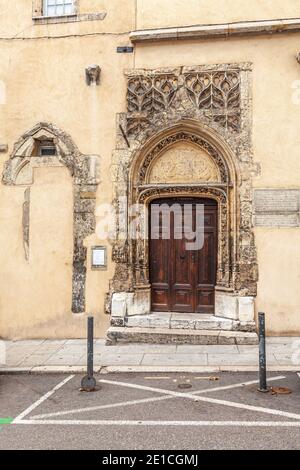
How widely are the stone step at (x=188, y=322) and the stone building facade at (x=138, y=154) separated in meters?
0.03

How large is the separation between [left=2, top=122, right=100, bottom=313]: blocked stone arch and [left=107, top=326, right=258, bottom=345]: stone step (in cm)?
102

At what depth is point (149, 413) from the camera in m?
4.59

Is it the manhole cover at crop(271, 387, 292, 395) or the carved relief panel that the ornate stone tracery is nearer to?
the carved relief panel

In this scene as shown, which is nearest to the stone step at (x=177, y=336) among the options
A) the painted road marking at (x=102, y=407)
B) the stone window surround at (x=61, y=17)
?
the painted road marking at (x=102, y=407)

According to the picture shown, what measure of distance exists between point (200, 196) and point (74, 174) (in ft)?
8.61

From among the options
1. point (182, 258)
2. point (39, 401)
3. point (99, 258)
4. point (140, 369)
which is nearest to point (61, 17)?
point (99, 258)

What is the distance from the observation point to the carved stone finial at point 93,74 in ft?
27.1

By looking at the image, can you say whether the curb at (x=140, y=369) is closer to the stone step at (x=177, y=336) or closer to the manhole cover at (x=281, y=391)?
the manhole cover at (x=281, y=391)

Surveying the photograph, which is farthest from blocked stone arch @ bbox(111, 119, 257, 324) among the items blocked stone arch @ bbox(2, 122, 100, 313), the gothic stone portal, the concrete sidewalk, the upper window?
the upper window

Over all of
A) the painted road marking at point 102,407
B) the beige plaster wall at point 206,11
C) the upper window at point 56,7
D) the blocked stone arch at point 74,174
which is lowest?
the painted road marking at point 102,407

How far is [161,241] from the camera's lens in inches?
340

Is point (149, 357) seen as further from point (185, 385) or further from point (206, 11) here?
point (206, 11)

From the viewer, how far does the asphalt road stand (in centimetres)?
392
